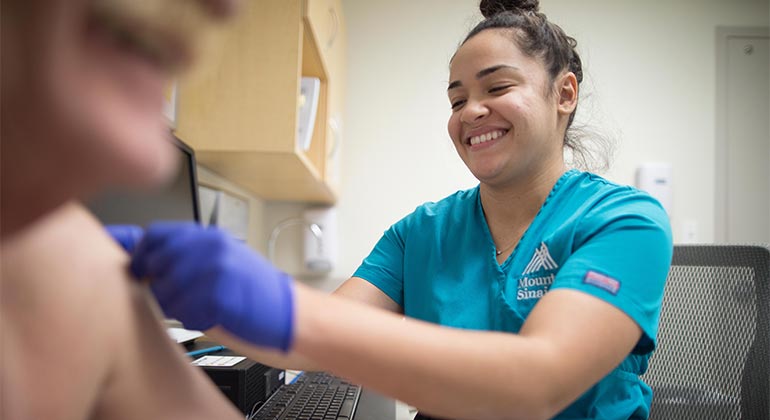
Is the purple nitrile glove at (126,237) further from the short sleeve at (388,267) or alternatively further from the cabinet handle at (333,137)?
the cabinet handle at (333,137)

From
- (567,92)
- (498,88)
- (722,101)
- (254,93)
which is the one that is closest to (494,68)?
(498,88)

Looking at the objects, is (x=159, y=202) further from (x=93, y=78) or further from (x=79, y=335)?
(x=93, y=78)

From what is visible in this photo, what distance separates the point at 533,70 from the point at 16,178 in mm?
909

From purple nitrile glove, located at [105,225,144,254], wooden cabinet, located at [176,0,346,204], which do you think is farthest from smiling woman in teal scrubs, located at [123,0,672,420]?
wooden cabinet, located at [176,0,346,204]

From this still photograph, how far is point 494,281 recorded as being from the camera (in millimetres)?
925

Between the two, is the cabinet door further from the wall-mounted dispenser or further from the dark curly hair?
the dark curly hair

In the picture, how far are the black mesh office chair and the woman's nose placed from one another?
1.98 feet

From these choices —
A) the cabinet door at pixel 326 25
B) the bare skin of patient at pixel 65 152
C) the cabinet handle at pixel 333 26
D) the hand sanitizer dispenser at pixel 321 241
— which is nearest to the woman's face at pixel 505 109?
the cabinet door at pixel 326 25

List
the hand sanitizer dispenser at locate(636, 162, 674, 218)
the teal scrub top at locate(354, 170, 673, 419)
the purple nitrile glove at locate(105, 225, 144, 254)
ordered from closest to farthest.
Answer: the purple nitrile glove at locate(105, 225, 144, 254) → the teal scrub top at locate(354, 170, 673, 419) → the hand sanitizer dispenser at locate(636, 162, 674, 218)

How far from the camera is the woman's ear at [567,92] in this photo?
107 cm

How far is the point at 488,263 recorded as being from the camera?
966mm

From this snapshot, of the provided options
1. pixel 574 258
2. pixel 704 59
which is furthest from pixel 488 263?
pixel 704 59

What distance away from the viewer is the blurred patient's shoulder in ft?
1.26

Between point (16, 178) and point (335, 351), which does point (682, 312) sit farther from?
point (16, 178)
